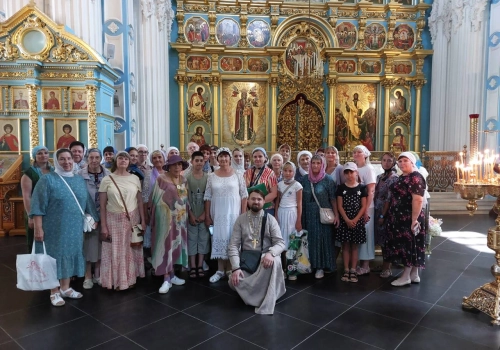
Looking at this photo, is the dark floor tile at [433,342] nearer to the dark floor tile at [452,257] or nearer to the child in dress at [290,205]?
the child in dress at [290,205]

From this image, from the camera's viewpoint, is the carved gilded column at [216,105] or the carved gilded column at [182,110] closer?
the carved gilded column at [182,110]

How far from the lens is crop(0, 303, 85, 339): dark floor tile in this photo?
329cm

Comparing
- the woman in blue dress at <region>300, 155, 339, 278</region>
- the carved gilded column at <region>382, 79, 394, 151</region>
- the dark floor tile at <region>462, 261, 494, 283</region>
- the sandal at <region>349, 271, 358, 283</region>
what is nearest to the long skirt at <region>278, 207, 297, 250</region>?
the woman in blue dress at <region>300, 155, 339, 278</region>

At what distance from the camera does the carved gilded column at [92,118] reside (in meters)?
7.06

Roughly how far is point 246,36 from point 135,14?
449 centimetres

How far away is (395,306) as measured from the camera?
12.5ft

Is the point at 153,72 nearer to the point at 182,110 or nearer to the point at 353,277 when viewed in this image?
the point at 182,110

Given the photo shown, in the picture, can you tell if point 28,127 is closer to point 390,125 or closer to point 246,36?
point 246,36

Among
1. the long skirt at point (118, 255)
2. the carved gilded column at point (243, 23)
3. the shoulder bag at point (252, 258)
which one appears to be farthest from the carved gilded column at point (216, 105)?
the shoulder bag at point (252, 258)

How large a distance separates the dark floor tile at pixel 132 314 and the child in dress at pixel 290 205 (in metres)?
1.74

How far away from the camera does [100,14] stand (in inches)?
326

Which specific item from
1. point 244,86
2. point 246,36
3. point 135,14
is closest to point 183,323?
point 135,14

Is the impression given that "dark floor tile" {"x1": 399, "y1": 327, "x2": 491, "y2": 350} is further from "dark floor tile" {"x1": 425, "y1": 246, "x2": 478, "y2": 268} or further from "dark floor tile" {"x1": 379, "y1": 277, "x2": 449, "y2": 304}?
"dark floor tile" {"x1": 425, "y1": 246, "x2": 478, "y2": 268}

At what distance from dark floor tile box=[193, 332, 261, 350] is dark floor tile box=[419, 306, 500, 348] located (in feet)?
5.72
